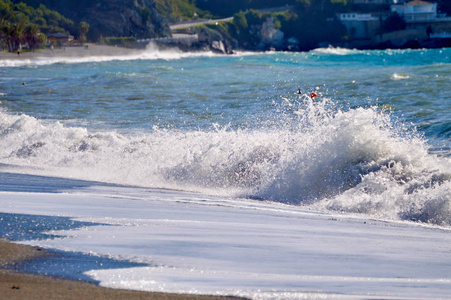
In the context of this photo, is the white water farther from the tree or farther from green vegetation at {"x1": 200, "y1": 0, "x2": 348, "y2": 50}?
green vegetation at {"x1": 200, "y1": 0, "x2": 348, "y2": 50}

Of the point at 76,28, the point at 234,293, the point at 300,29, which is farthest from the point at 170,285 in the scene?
the point at 300,29

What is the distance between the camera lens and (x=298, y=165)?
27.3ft

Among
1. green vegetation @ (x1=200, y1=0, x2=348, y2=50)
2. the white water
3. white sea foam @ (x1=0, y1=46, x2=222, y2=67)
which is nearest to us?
the white water

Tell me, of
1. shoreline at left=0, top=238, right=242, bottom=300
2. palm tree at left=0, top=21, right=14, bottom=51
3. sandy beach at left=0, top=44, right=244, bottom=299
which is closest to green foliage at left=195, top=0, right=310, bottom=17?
palm tree at left=0, top=21, right=14, bottom=51

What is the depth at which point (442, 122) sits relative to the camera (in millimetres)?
11789

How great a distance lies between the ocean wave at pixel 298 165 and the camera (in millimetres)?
6961

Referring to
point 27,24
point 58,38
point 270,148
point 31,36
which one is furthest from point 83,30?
point 270,148

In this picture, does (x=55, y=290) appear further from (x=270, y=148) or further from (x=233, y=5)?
(x=233, y=5)

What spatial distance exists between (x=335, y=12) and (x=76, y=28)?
182 ft

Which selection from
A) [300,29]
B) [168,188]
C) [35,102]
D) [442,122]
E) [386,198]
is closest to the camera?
[386,198]

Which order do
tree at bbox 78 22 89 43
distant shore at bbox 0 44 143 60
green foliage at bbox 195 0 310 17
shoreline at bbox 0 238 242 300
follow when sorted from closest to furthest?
shoreline at bbox 0 238 242 300, distant shore at bbox 0 44 143 60, tree at bbox 78 22 89 43, green foliage at bbox 195 0 310 17

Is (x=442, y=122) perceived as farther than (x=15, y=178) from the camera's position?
Yes

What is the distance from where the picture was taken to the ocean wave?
6.96 metres

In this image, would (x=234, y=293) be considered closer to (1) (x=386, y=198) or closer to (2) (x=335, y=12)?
(1) (x=386, y=198)
